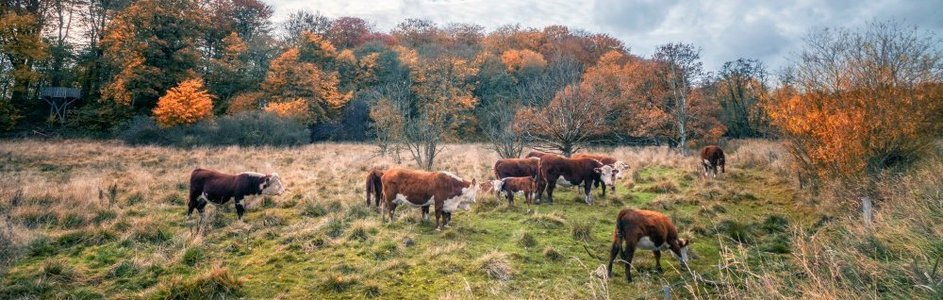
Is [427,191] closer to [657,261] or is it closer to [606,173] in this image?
[657,261]

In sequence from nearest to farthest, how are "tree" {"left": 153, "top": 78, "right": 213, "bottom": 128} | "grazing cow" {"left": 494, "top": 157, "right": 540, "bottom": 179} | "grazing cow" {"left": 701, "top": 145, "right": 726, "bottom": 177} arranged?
1. "grazing cow" {"left": 494, "top": 157, "right": 540, "bottom": 179}
2. "grazing cow" {"left": 701, "top": 145, "right": 726, "bottom": 177}
3. "tree" {"left": 153, "top": 78, "right": 213, "bottom": 128}

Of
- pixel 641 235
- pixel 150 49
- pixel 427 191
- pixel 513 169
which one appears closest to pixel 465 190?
pixel 427 191

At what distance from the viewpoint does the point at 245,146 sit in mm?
28234

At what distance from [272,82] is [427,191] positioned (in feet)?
99.3

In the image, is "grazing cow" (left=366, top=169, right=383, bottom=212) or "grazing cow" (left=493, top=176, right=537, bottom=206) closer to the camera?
"grazing cow" (left=366, top=169, right=383, bottom=212)

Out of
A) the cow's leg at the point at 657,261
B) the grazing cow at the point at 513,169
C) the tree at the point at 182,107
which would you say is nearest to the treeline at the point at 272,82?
the tree at the point at 182,107

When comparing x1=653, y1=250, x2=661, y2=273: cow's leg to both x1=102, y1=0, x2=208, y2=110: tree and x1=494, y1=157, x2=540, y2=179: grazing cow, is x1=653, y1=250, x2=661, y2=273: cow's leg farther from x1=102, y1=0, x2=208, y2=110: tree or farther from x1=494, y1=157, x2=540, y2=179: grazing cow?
x1=102, y1=0, x2=208, y2=110: tree

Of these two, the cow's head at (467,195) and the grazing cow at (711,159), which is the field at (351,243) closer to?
the cow's head at (467,195)

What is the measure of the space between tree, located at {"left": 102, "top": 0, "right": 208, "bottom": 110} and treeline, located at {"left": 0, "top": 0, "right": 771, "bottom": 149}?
0.30 feet

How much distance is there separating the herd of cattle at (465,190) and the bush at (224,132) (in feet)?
61.0

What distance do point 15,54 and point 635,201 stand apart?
38384 millimetres

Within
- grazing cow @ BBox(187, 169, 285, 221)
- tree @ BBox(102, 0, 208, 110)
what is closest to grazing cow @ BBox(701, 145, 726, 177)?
grazing cow @ BBox(187, 169, 285, 221)

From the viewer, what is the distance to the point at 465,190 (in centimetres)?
1062

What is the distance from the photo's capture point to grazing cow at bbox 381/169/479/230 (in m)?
10.3
